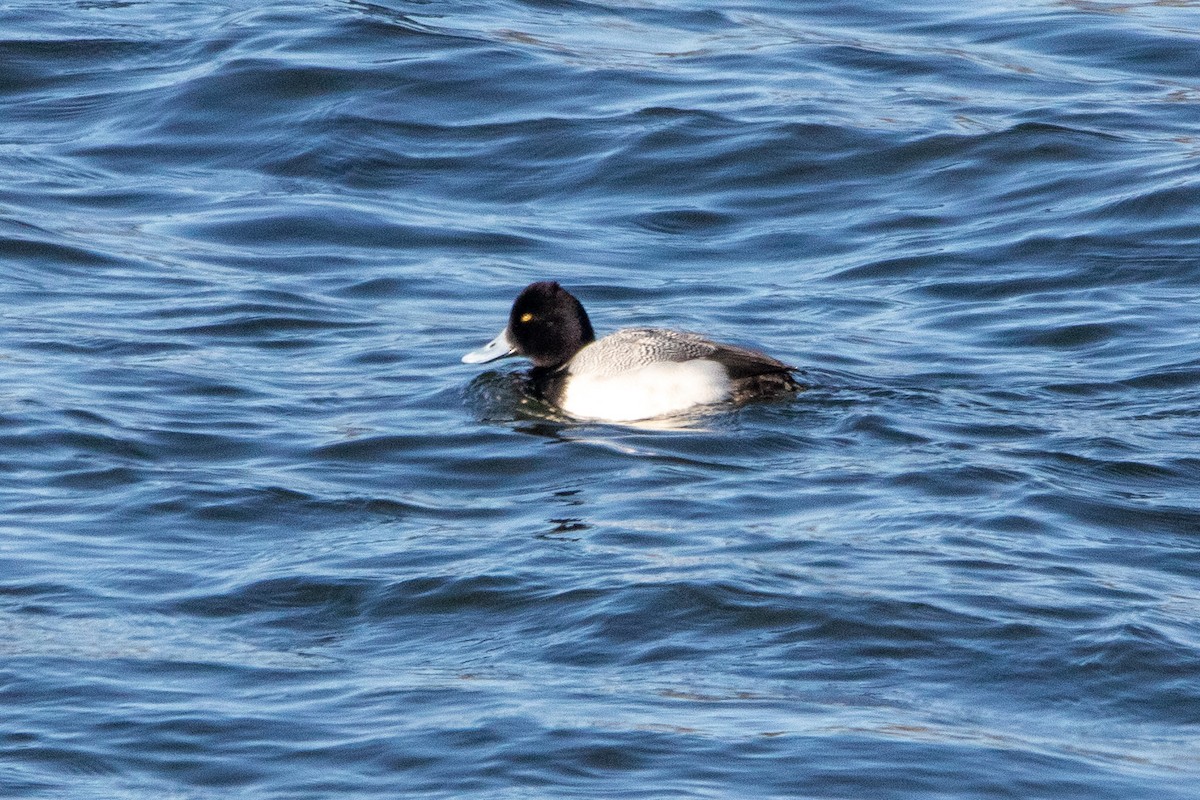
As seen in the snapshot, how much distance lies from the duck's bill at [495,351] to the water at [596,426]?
0.15 m

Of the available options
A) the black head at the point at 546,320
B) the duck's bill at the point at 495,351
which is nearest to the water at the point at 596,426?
the duck's bill at the point at 495,351

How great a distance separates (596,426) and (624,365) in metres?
0.32

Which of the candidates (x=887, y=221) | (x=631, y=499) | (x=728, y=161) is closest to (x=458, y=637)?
(x=631, y=499)

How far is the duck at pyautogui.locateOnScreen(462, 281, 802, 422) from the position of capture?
1002cm

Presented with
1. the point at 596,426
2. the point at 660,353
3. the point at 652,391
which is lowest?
the point at 596,426

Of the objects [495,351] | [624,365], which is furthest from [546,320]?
[624,365]

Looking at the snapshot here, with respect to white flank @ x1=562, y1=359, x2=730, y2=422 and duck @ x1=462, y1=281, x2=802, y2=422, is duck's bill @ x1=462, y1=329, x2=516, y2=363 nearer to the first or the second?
duck @ x1=462, y1=281, x2=802, y2=422

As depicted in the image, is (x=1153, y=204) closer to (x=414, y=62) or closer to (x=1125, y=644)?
(x=414, y=62)

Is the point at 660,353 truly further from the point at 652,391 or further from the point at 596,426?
the point at 596,426

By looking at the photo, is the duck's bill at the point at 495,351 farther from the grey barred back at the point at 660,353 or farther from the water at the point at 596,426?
the grey barred back at the point at 660,353

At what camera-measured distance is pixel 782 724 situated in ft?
20.5

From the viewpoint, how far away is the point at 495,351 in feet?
35.7

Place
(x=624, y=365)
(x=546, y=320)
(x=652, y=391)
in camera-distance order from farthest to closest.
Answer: (x=546, y=320) → (x=624, y=365) → (x=652, y=391)

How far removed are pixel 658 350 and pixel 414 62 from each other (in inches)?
287
